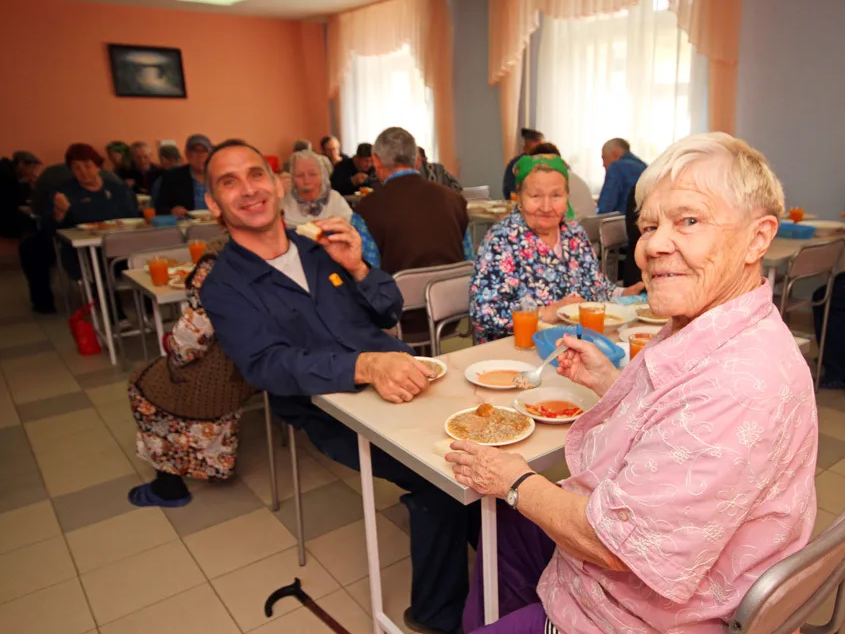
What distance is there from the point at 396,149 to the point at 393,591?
7.19 ft

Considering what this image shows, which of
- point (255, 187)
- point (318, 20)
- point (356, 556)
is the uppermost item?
point (318, 20)

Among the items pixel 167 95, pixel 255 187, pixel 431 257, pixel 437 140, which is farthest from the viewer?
A: pixel 167 95

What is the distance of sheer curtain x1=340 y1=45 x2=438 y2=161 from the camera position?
776 centimetres

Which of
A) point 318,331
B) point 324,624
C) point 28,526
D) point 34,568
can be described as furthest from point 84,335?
point 324,624

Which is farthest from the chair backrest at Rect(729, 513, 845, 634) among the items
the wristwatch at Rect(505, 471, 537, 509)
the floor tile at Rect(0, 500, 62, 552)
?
the floor tile at Rect(0, 500, 62, 552)

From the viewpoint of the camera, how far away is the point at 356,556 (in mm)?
2184

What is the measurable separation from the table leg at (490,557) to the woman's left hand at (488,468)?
0.06 m

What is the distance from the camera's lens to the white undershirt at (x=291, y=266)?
2.00 meters

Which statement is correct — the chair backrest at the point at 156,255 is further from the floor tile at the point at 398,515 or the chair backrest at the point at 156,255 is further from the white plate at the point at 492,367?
the white plate at the point at 492,367

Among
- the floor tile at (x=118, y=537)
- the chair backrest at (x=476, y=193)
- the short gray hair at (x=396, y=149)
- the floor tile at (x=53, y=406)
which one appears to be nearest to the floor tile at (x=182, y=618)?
the floor tile at (x=118, y=537)

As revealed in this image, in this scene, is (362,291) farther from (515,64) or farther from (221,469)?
(515,64)

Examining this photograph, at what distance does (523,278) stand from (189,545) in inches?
61.3

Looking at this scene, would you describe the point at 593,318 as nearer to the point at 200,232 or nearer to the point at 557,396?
the point at 557,396

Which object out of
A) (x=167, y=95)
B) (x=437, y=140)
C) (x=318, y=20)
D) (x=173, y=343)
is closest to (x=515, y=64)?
(x=437, y=140)
